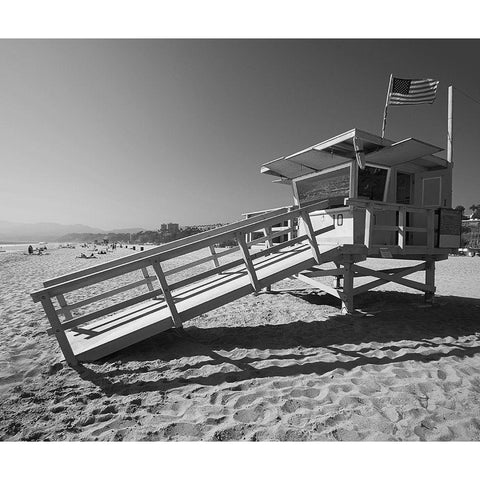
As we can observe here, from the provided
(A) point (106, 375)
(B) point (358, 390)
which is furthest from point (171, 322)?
(B) point (358, 390)

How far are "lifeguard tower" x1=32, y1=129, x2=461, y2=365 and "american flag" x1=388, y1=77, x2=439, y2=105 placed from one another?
6.38 ft

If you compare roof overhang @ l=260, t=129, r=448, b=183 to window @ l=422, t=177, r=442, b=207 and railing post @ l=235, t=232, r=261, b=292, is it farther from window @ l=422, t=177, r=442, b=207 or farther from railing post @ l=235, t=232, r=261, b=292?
railing post @ l=235, t=232, r=261, b=292

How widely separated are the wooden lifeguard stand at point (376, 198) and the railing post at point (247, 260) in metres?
2.23

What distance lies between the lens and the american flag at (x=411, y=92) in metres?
7.70

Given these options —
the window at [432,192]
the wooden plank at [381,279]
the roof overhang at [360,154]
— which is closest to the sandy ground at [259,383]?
the wooden plank at [381,279]

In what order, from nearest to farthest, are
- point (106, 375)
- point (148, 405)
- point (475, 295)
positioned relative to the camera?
1. point (148, 405)
2. point (106, 375)
3. point (475, 295)

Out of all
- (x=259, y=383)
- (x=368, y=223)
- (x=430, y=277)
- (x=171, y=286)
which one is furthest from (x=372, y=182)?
(x=259, y=383)

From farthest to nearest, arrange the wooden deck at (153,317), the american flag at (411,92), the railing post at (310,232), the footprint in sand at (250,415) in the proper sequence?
the american flag at (411,92), the railing post at (310,232), the wooden deck at (153,317), the footprint in sand at (250,415)

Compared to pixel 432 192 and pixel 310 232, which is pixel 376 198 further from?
pixel 310 232

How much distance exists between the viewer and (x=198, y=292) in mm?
5559

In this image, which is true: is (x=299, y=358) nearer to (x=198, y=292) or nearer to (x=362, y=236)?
(x=198, y=292)

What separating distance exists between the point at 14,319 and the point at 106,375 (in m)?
4.11

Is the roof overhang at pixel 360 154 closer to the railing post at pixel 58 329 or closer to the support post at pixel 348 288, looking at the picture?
the support post at pixel 348 288

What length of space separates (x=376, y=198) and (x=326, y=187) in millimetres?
1272
